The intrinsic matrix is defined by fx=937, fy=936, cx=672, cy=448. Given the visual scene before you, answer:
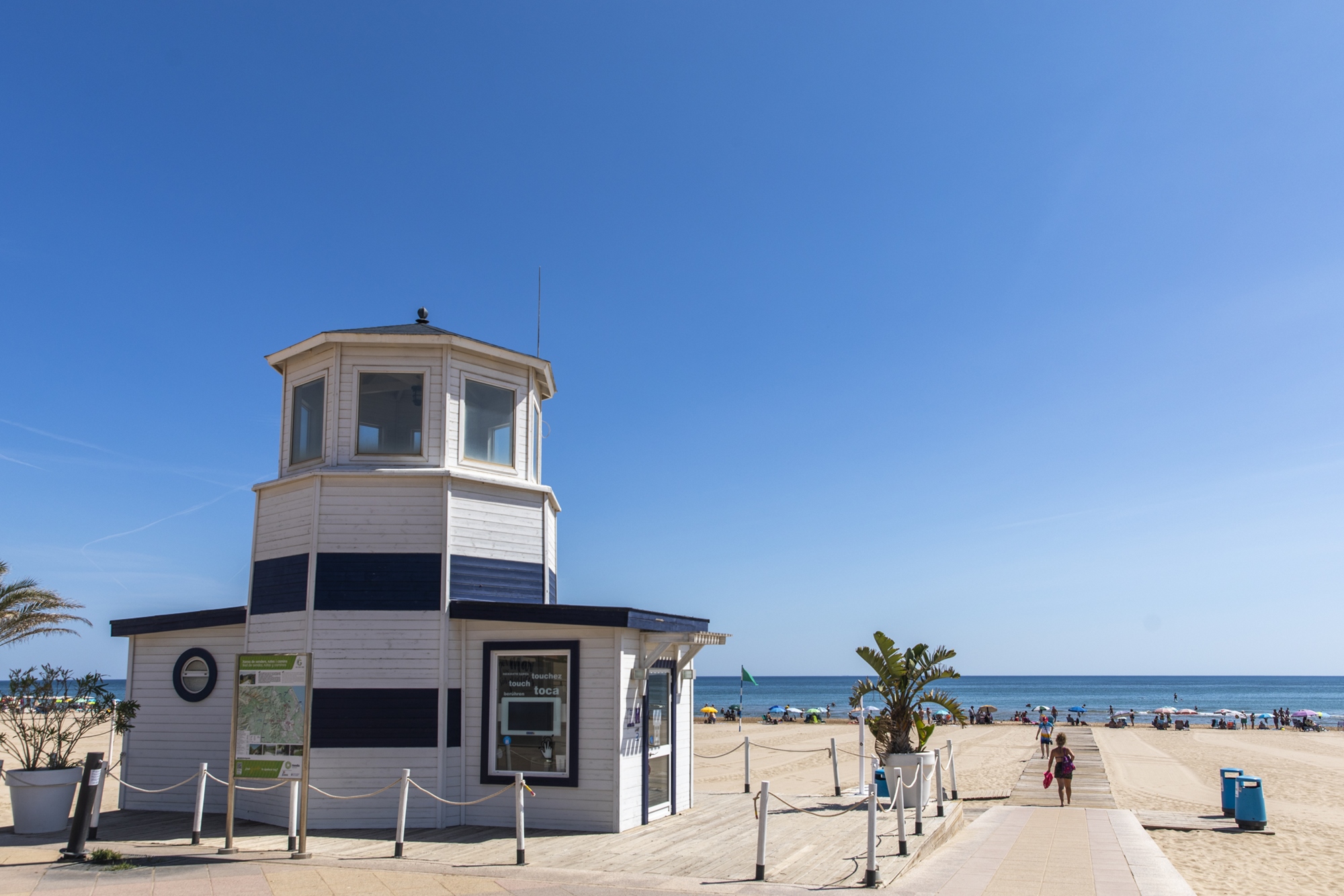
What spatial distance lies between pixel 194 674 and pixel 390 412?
4865 millimetres

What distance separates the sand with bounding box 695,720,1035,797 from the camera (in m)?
23.2

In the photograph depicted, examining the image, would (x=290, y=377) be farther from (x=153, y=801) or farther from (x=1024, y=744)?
(x=1024, y=744)

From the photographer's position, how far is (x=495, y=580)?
12758mm

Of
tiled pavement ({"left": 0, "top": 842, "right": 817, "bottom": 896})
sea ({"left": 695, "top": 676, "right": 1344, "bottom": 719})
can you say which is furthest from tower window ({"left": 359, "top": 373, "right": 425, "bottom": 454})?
sea ({"left": 695, "top": 676, "right": 1344, "bottom": 719})

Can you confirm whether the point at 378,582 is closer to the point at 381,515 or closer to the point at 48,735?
the point at 381,515

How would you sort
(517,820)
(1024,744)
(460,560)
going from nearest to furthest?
(517,820) → (460,560) → (1024,744)

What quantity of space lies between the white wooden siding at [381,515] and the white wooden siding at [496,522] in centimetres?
29

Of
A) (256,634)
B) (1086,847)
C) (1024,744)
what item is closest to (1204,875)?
(1086,847)

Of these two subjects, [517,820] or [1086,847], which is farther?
[1086,847]

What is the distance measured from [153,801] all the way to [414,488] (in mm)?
6001

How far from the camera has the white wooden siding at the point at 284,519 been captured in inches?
491

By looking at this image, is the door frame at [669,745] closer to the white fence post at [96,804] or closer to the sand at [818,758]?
the sand at [818,758]

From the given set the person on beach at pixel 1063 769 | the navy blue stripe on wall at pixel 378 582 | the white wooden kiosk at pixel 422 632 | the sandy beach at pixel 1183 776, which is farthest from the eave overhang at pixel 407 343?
the person on beach at pixel 1063 769

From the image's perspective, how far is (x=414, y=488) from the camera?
1246 centimetres
